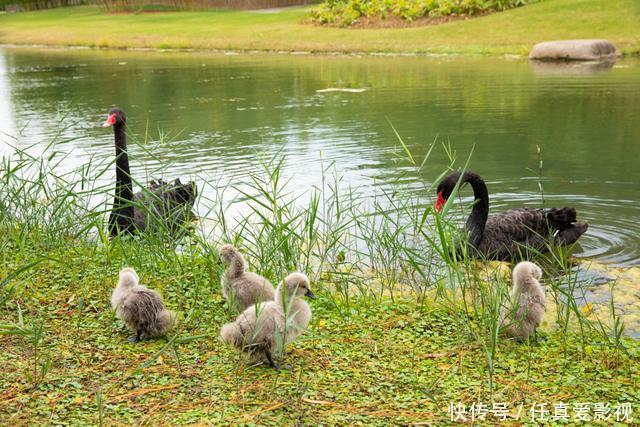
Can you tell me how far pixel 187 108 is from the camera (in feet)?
40.7

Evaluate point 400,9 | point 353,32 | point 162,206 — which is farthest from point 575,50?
point 162,206

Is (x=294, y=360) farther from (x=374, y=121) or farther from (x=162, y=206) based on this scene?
(x=374, y=121)

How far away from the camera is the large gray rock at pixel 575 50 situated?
630 inches

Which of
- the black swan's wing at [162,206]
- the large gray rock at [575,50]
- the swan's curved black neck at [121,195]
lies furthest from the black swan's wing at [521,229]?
the large gray rock at [575,50]

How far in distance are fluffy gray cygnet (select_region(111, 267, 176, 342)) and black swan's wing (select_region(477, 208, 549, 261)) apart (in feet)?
8.53

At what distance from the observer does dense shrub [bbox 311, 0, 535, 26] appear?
21.2m

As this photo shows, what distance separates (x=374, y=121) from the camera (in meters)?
10.5

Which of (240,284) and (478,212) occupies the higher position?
(240,284)

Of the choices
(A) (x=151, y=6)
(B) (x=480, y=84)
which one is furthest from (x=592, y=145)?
(A) (x=151, y=6)

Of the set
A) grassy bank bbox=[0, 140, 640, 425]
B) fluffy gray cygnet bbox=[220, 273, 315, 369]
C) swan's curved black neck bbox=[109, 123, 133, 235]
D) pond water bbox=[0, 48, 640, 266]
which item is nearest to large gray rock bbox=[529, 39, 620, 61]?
pond water bbox=[0, 48, 640, 266]

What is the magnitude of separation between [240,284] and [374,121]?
23.7 ft

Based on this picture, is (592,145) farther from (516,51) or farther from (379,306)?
(516,51)

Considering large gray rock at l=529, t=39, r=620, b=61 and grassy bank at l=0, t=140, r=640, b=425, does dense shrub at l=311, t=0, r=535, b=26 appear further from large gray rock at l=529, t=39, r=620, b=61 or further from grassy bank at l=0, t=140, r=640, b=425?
grassy bank at l=0, t=140, r=640, b=425

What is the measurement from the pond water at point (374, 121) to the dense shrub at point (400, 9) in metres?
4.23
